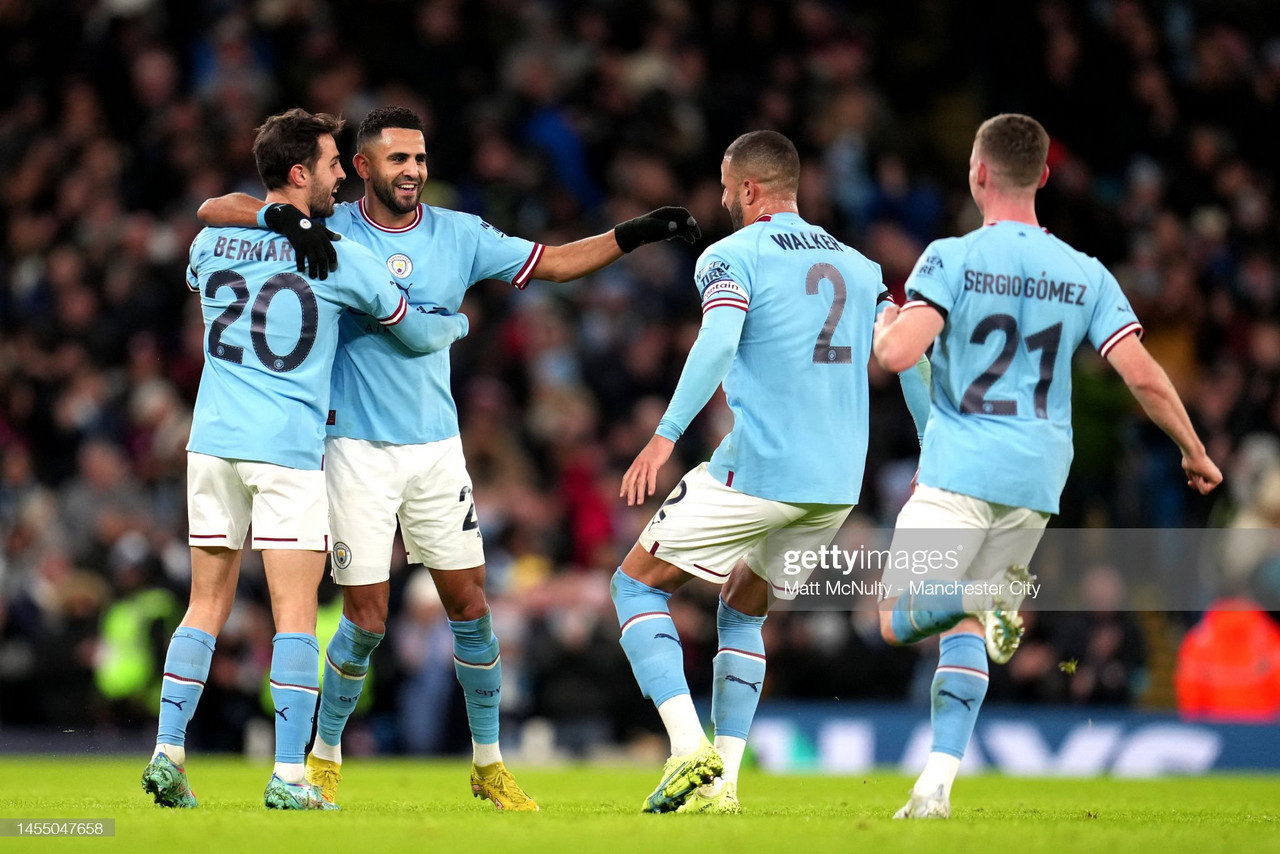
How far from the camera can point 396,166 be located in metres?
7.45

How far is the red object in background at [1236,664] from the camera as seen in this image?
1243 cm

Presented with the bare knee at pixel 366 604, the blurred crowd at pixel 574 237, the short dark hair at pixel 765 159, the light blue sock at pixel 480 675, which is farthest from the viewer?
the blurred crowd at pixel 574 237

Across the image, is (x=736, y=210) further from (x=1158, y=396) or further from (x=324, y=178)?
(x=1158, y=396)

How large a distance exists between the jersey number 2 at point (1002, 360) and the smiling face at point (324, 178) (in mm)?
2706

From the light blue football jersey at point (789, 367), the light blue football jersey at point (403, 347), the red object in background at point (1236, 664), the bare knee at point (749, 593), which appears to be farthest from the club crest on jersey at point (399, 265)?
the red object in background at point (1236, 664)

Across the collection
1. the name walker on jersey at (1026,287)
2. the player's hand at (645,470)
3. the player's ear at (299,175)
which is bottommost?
the player's hand at (645,470)

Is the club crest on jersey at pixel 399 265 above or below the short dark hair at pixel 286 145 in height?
below

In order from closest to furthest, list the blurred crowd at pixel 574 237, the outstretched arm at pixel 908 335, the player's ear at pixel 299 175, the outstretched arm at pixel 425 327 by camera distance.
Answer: the outstretched arm at pixel 908 335, the player's ear at pixel 299 175, the outstretched arm at pixel 425 327, the blurred crowd at pixel 574 237

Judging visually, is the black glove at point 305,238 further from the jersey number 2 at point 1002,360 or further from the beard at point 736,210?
the jersey number 2 at point 1002,360

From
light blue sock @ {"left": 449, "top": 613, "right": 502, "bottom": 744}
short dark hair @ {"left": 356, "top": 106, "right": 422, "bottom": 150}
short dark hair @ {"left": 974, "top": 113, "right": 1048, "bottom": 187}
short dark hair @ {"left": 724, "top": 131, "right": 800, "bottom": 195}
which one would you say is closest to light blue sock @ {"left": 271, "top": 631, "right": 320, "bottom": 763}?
light blue sock @ {"left": 449, "top": 613, "right": 502, "bottom": 744}

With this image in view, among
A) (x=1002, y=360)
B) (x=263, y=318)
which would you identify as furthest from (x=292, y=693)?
(x=1002, y=360)

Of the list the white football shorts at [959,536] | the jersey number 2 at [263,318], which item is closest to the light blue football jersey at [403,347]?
the jersey number 2 at [263,318]

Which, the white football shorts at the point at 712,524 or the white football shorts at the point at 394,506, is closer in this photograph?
the white football shorts at the point at 712,524

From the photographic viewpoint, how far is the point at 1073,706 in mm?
12312
